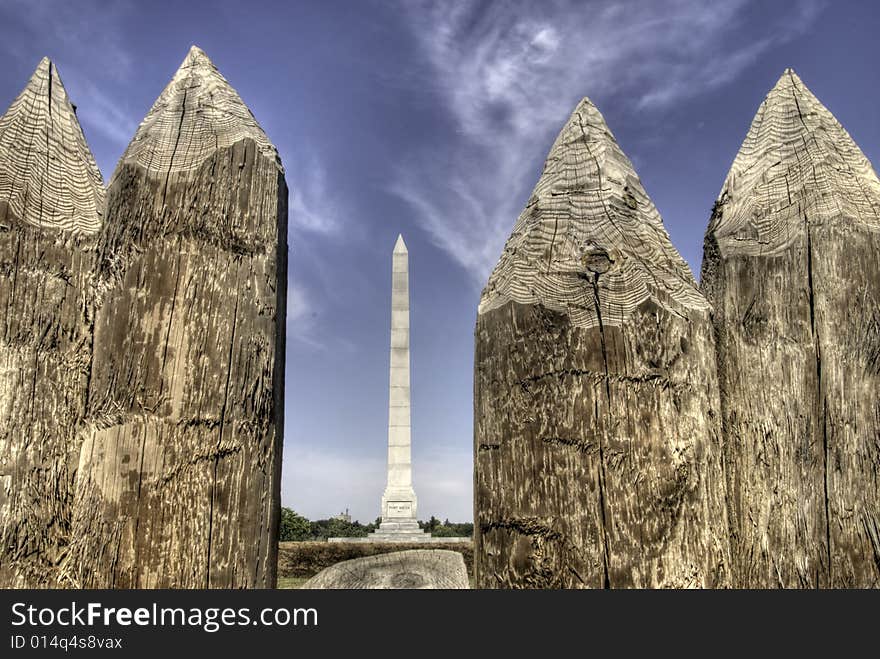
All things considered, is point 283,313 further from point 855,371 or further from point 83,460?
point 855,371

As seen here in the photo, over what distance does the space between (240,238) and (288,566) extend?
11.2 meters

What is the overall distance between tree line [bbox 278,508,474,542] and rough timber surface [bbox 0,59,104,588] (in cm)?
2017

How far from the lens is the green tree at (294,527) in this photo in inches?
938

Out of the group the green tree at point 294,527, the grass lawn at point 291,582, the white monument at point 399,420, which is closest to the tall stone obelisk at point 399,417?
the white monument at point 399,420

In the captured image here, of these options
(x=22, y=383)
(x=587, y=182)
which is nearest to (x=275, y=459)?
(x=22, y=383)

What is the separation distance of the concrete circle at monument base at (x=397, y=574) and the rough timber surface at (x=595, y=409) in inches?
190

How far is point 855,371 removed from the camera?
205 centimetres

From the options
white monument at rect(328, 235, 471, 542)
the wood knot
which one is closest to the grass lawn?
white monument at rect(328, 235, 471, 542)

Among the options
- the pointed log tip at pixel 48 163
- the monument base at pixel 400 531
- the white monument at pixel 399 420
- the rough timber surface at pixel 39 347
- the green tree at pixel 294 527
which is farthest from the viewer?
the green tree at pixel 294 527

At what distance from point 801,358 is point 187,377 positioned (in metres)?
1.61

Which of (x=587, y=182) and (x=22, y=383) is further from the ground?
(x=587, y=182)

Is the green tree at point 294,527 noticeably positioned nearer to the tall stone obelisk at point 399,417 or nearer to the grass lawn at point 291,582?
the tall stone obelisk at point 399,417

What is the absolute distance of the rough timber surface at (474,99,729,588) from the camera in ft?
5.85

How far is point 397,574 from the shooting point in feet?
22.2
